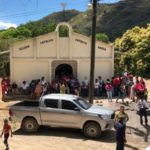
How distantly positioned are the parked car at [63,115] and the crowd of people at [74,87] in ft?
26.2

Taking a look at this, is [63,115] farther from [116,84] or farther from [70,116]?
[116,84]

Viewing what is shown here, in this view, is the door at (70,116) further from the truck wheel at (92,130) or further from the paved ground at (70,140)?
the paved ground at (70,140)

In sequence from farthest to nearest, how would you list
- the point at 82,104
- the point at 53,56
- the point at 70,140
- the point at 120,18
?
the point at 120,18, the point at 53,56, the point at 82,104, the point at 70,140

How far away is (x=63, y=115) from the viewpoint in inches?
818

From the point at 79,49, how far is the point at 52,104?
456 inches

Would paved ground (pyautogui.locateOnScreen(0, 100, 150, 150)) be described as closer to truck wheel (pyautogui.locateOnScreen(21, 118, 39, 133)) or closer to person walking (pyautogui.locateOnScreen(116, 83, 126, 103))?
truck wheel (pyautogui.locateOnScreen(21, 118, 39, 133))

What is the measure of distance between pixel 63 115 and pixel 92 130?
1463 mm

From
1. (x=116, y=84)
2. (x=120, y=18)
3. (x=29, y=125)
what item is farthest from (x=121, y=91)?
(x=120, y=18)

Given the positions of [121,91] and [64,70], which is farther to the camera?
[64,70]

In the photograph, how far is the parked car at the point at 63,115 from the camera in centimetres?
2042

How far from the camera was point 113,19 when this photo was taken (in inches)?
5807

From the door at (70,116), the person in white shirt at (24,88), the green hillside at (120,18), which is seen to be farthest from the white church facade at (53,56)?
the green hillside at (120,18)

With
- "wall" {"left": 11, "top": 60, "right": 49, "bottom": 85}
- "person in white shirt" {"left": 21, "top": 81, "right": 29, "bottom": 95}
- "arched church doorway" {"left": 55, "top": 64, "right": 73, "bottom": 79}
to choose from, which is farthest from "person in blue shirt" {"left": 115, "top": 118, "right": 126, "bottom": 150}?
"arched church doorway" {"left": 55, "top": 64, "right": 73, "bottom": 79}

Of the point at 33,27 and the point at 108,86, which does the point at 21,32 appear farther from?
the point at 108,86
